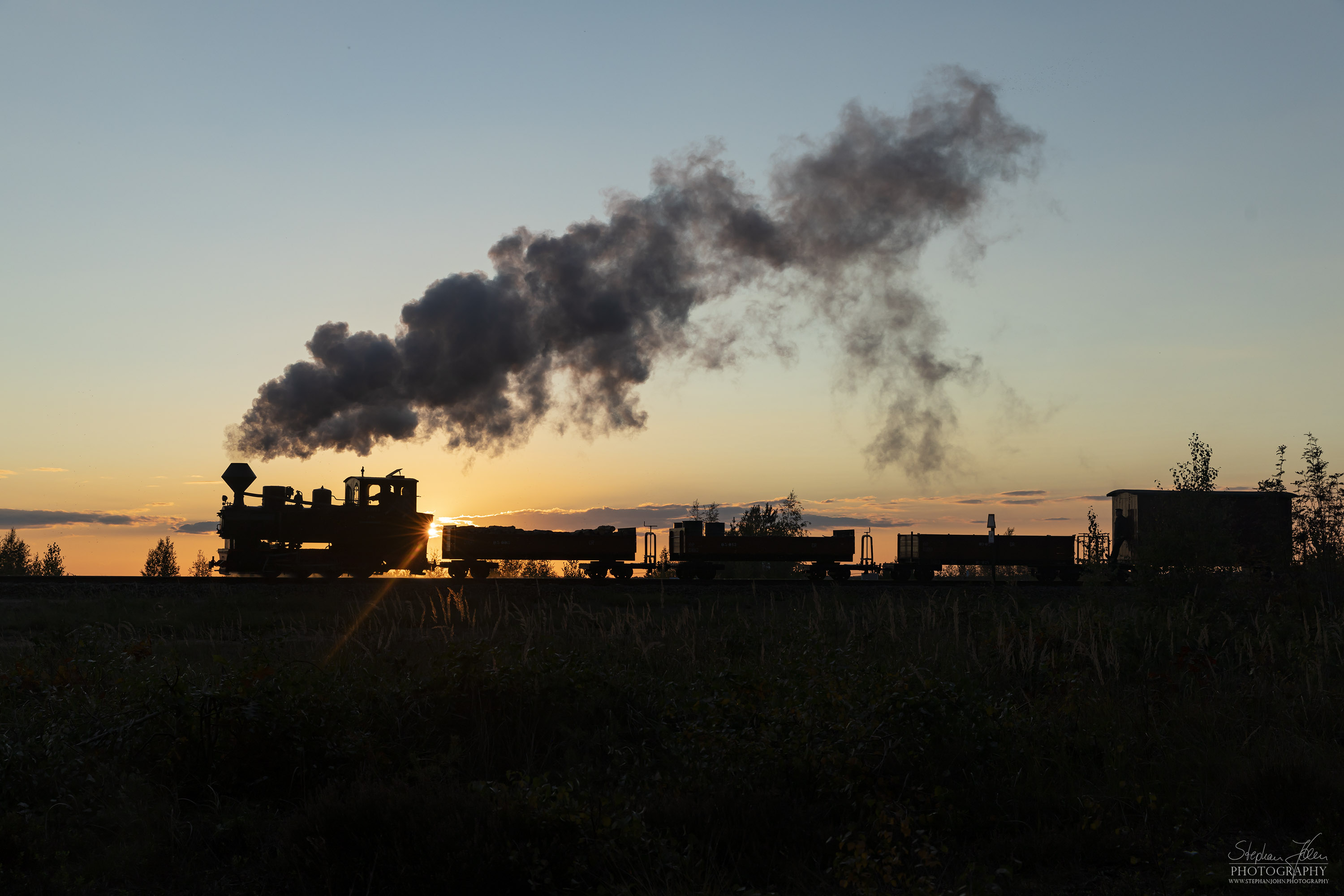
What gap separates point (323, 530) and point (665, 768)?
79.6ft

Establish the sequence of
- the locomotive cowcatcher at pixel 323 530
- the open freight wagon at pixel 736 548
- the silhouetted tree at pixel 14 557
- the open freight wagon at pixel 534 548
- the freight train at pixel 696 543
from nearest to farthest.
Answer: the freight train at pixel 696 543, the locomotive cowcatcher at pixel 323 530, the open freight wagon at pixel 534 548, the open freight wagon at pixel 736 548, the silhouetted tree at pixel 14 557

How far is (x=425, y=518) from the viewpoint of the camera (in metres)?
30.9

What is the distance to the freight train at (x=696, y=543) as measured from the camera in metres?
21.7

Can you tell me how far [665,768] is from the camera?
7.45m

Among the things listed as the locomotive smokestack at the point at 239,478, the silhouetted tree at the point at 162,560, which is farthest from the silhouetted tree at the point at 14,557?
the locomotive smokestack at the point at 239,478

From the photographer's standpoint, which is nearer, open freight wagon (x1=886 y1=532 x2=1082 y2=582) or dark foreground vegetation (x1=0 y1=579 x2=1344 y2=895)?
dark foreground vegetation (x1=0 y1=579 x2=1344 y2=895)

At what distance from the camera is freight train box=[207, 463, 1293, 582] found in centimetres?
2169

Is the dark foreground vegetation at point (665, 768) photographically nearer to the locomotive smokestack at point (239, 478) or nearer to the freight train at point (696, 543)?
the freight train at point (696, 543)

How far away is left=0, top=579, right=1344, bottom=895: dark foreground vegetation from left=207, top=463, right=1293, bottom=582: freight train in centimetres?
1203

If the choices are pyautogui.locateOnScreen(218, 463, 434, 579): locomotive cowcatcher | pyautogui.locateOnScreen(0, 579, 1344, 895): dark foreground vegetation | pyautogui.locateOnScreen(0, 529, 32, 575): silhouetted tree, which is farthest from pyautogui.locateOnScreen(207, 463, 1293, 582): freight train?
pyautogui.locateOnScreen(0, 529, 32, 575): silhouetted tree

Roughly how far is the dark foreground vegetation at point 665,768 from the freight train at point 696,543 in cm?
1203

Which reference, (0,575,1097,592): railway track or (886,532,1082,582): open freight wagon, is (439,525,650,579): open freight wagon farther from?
(886,532,1082,582): open freight wagon

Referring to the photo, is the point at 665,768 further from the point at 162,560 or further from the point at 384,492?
the point at 162,560

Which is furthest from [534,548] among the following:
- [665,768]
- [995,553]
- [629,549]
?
[665,768]
